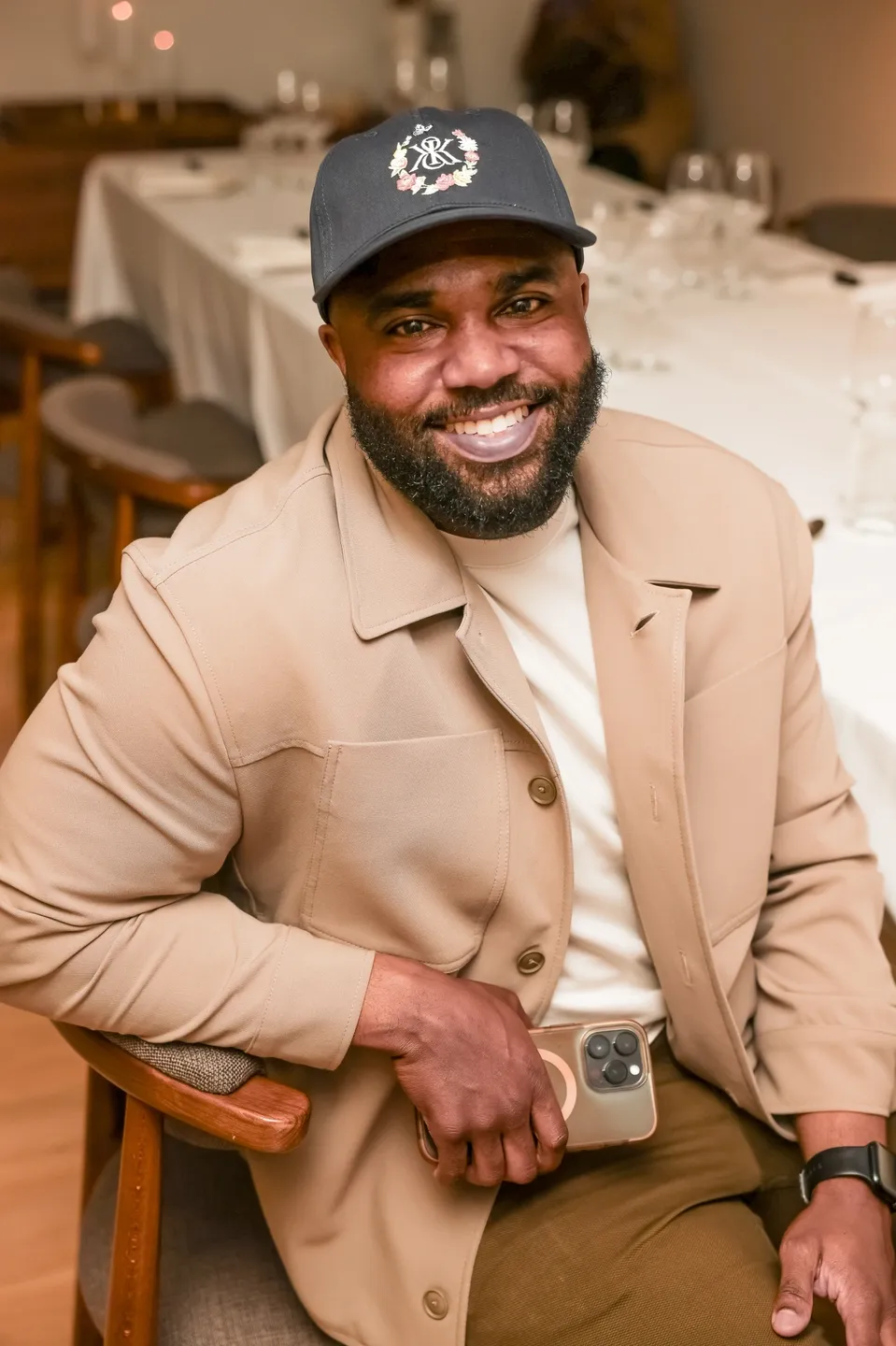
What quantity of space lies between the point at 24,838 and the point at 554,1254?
488mm

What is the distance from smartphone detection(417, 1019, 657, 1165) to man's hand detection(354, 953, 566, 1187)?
3cm

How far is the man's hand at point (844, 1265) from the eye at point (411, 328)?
0.72m

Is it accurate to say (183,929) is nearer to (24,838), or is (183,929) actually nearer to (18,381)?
(24,838)

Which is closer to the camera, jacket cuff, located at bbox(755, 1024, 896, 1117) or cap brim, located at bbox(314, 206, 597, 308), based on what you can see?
cap brim, located at bbox(314, 206, 597, 308)

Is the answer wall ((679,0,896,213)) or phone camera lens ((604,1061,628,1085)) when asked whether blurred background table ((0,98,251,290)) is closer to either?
wall ((679,0,896,213))

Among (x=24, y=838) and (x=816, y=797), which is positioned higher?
(x=24, y=838)

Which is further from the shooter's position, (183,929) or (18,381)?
(18,381)

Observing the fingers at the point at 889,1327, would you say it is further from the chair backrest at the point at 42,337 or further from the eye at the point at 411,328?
the chair backrest at the point at 42,337

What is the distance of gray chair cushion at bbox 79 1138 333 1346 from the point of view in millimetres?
1130

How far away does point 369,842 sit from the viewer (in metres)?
1.09

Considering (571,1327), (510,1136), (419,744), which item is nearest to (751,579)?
(419,744)

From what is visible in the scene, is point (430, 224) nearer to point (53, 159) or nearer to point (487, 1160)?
point (487, 1160)

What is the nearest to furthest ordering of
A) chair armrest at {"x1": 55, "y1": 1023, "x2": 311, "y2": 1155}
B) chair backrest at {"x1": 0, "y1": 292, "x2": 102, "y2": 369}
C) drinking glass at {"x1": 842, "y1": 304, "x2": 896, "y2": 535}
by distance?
chair armrest at {"x1": 55, "y1": 1023, "x2": 311, "y2": 1155} < drinking glass at {"x1": 842, "y1": 304, "x2": 896, "y2": 535} < chair backrest at {"x1": 0, "y1": 292, "x2": 102, "y2": 369}

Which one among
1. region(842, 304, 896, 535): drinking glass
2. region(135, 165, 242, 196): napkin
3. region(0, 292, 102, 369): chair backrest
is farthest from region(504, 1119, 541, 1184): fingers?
region(135, 165, 242, 196): napkin
